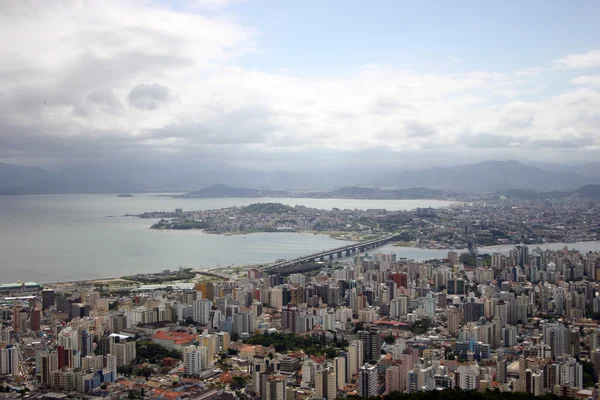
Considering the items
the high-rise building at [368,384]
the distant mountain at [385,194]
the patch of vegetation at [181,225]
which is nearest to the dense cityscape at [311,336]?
the high-rise building at [368,384]

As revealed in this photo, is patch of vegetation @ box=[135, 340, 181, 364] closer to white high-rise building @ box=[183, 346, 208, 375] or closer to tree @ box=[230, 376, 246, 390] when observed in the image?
white high-rise building @ box=[183, 346, 208, 375]

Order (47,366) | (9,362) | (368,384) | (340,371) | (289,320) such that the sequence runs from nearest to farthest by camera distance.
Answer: (368,384), (340,371), (47,366), (9,362), (289,320)

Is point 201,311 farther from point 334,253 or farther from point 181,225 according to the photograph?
point 181,225

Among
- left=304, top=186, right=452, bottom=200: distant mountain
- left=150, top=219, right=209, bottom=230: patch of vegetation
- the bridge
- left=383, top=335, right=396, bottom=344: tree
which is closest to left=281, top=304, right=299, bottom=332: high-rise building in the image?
left=383, top=335, right=396, bottom=344: tree

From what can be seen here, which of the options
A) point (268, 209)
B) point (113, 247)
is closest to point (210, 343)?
point (113, 247)

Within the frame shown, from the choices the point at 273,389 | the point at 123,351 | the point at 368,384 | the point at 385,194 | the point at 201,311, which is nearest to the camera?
the point at 273,389

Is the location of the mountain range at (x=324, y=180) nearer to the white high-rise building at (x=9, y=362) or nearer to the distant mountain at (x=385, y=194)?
the distant mountain at (x=385, y=194)
